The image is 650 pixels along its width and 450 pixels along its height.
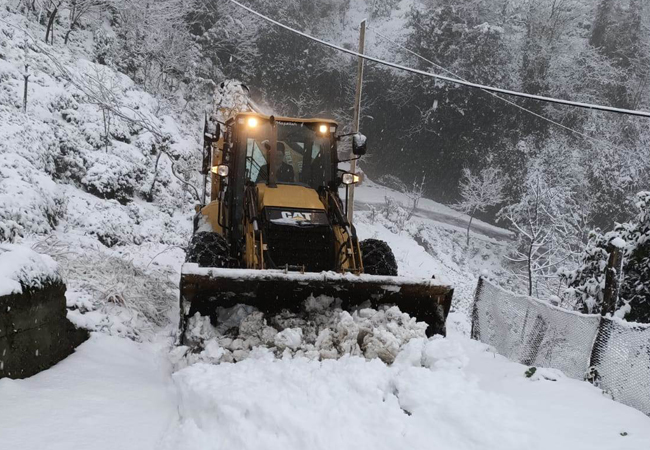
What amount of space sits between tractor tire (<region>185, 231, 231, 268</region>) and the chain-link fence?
3.42m

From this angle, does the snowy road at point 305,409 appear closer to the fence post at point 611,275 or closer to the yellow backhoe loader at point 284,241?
the yellow backhoe loader at point 284,241

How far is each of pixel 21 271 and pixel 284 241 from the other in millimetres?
2670

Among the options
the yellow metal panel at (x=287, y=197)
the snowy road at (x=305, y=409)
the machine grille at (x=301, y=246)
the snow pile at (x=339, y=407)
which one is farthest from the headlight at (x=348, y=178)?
the snow pile at (x=339, y=407)

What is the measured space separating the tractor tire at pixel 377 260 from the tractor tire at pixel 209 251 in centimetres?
168

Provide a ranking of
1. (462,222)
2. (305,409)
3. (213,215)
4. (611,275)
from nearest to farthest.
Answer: (305,409) → (611,275) → (213,215) → (462,222)

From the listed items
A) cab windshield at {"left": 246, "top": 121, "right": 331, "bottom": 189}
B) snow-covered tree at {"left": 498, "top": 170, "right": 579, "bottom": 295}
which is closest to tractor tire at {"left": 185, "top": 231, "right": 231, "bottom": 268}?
cab windshield at {"left": 246, "top": 121, "right": 331, "bottom": 189}

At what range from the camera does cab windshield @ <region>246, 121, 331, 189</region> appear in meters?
6.60

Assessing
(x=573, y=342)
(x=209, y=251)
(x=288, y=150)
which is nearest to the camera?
(x=573, y=342)

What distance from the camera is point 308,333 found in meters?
4.97

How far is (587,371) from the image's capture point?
503cm

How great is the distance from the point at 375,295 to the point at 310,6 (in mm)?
33060

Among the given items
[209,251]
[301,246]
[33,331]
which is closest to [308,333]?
[301,246]

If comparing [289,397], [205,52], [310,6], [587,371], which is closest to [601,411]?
[587,371]

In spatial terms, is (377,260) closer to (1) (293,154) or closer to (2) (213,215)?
(1) (293,154)
